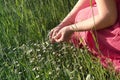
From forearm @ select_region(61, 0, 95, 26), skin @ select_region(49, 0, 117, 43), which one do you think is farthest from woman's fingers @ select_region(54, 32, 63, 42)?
forearm @ select_region(61, 0, 95, 26)

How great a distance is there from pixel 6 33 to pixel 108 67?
97 centimetres

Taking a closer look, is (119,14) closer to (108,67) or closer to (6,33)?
(108,67)

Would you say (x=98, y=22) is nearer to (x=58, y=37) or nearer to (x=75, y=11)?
(x=58, y=37)

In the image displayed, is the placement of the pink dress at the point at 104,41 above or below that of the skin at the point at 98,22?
below

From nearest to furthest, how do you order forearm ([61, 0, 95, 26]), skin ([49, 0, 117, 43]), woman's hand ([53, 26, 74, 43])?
1. skin ([49, 0, 117, 43])
2. woman's hand ([53, 26, 74, 43])
3. forearm ([61, 0, 95, 26])

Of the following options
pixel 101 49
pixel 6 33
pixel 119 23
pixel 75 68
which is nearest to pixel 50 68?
pixel 75 68

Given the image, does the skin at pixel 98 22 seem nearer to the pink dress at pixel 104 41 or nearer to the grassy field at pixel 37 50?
the pink dress at pixel 104 41

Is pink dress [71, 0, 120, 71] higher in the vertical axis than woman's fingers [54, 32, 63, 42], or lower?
lower

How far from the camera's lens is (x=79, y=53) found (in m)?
2.32

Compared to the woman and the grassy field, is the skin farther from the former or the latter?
the grassy field

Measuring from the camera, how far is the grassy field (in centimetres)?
224

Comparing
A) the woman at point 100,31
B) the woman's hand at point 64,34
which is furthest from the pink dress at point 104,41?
the woman's hand at point 64,34

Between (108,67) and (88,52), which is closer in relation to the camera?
(108,67)

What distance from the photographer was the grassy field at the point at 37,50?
2244 mm
